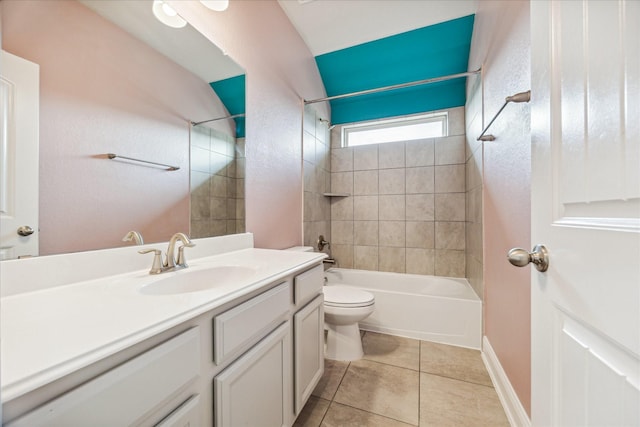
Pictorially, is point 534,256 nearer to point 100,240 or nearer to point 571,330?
point 571,330

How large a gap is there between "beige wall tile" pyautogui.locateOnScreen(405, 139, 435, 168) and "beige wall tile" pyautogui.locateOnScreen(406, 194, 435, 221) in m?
0.35

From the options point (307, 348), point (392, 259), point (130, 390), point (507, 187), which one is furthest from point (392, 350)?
point (130, 390)

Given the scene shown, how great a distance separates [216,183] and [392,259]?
6.81ft

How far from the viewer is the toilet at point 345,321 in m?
1.71

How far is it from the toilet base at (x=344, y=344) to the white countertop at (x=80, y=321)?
114 centimetres

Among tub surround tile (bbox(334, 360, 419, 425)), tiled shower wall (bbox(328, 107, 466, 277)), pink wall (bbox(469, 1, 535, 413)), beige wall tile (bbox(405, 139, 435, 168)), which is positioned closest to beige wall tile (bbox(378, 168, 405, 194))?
tiled shower wall (bbox(328, 107, 466, 277))

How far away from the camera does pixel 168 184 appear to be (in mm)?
1123

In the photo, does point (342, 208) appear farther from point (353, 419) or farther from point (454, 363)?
point (353, 419)

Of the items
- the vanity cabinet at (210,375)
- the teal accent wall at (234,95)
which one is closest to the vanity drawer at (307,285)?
the vanity cabinet at (210,375)

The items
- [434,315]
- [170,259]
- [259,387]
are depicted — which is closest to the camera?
[259,387]

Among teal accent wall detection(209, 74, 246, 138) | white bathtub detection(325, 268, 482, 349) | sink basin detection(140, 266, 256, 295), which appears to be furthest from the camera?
white bathtub detection(325, 268, 482, 349)

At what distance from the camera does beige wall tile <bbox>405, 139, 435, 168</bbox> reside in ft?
8.68

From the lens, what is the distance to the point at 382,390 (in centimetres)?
146

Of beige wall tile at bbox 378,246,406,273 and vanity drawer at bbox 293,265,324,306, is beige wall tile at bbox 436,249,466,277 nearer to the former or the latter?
beige wall tile at bbox 378,246,406,273
